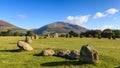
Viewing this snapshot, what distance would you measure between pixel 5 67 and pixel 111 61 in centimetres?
1546

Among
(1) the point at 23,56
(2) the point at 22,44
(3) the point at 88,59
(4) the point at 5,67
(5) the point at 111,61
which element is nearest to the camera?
A: (4) the point at 5,67

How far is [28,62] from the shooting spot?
98.2ft

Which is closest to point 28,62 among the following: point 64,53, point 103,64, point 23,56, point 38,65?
point 38,65

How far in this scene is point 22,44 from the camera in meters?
40.6

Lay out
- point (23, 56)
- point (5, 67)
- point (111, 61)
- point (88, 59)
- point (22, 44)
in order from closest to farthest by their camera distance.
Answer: point (5, 67) < point (88, 59) < point (111, 61) < point (23, 56) < point (22, 44)

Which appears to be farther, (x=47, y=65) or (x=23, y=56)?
(x=23, y=56)

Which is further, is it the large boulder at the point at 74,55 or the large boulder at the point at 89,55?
the large boulder at the point at 74,55

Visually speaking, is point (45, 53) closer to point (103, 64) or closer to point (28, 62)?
point (28, 62)

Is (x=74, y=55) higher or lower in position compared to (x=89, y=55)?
lower

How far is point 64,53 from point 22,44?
10242 mm

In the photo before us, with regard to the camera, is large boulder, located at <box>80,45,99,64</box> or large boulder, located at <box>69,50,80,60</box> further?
large boulder, located at <box>69,50,80,60</box>

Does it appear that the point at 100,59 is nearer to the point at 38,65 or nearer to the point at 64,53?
the point at 64,53

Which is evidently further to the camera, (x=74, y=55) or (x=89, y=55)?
(x=74, y=55)

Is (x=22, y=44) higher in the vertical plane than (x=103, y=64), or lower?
higher
